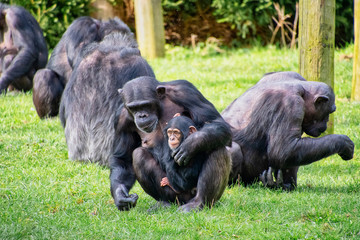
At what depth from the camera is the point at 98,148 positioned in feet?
23.2

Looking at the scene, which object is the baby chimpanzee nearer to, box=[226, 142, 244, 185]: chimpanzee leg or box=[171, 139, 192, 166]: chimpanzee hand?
box=[171, 139, 192, 166]: chimpanzee hand

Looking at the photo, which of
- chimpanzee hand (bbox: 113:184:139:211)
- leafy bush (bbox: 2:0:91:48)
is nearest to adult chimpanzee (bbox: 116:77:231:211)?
chimpanzee hand (bbox: 113:184:139:211)

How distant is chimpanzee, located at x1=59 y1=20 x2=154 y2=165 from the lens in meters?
7.07

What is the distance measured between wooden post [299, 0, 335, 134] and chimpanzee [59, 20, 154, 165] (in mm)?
1853

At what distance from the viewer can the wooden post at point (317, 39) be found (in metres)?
6.48

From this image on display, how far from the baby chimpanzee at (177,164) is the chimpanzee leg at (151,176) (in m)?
0.05

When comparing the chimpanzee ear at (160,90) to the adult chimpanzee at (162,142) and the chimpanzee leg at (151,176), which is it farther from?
the chimpanzee leg at (151,176)

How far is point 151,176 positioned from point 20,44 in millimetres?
6957

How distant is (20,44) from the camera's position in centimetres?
1112

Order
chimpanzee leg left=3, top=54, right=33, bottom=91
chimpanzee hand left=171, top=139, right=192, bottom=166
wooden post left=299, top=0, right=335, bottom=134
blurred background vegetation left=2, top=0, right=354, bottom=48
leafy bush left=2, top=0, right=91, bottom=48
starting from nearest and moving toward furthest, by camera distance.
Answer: chimpanzee hand left=171, top=139, right=192, bottom=166
wooden post left=299, top=0, right=335, bottom=134
chimpanzee leg left=3, top=54, right=33, bottom=91
leafy bush left=2, top=0, right=91, bottom=48
blurred background vegetation left=2, top=0, right=354, bottom=48

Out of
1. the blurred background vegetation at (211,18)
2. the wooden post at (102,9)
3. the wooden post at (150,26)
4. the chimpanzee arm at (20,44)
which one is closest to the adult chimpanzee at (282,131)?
the chimpanzee arm at (20,44)

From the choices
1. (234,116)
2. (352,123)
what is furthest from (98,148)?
(352,123)

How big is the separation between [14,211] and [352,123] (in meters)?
5.19

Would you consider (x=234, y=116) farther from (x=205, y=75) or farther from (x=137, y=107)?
(x=205, y=75)
